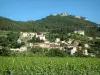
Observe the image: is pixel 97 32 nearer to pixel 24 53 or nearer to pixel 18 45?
pixel 18 45

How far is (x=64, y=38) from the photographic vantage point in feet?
333

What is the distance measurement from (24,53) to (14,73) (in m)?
32.4

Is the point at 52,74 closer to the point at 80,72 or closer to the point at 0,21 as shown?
the point at 80,72

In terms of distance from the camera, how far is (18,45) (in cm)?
7000

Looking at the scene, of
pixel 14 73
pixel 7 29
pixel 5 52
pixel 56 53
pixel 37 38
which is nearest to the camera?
pixel 14 73

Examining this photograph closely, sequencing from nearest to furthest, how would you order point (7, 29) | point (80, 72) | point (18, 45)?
point (80, 72), point (18, 45), point (7, 29)

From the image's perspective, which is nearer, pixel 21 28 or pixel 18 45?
pixel 18 45

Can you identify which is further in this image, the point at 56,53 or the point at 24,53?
the point at 56,53

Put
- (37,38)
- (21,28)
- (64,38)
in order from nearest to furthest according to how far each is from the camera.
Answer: (37,38) < (64,38) < (21,28)

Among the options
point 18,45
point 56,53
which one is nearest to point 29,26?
point 18,45

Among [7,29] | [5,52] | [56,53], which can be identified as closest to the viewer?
[5,52]

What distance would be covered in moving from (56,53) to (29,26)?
86.5 meters

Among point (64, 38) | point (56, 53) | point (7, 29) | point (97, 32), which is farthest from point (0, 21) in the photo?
point (56, 53)

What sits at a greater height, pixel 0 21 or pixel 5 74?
pixel 0 21
